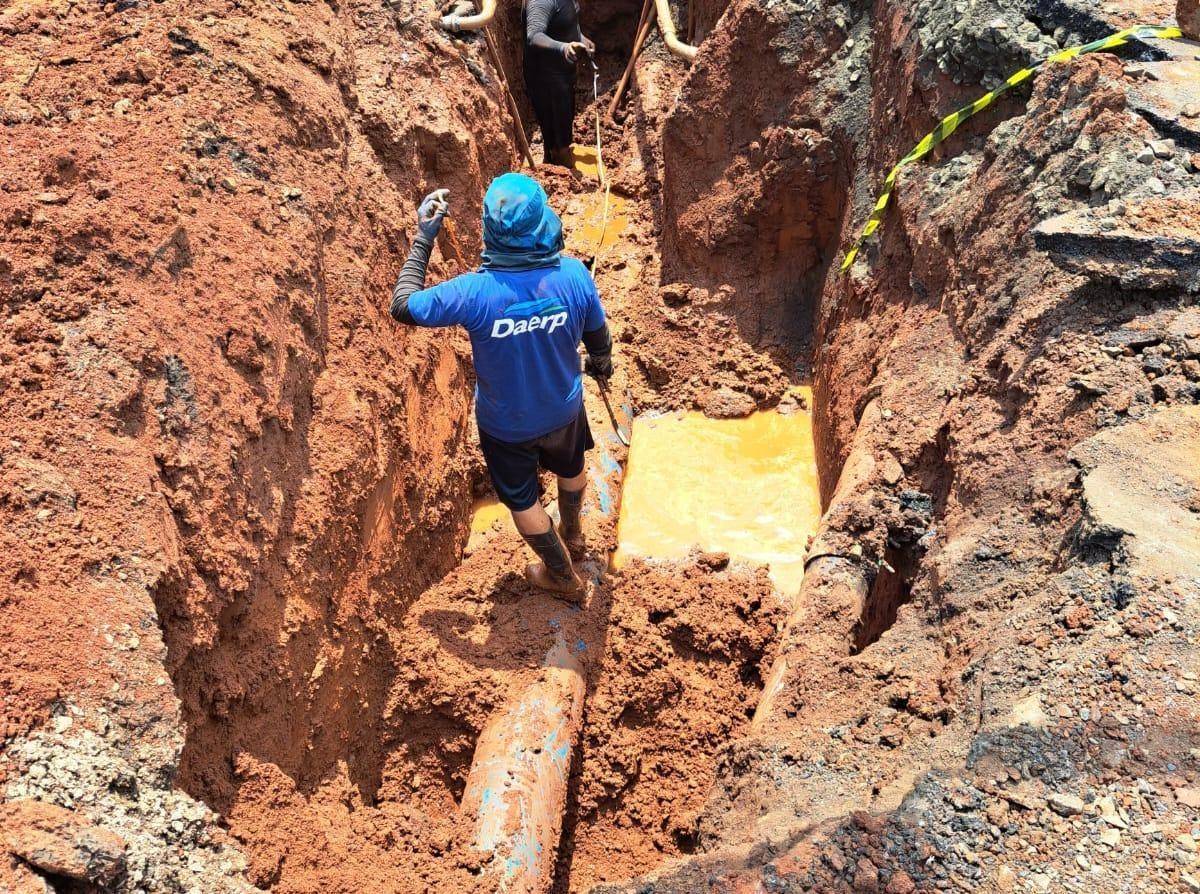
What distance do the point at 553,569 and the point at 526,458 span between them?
22.7 inches

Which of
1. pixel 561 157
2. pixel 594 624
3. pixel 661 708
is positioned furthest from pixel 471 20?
pixel 661 708

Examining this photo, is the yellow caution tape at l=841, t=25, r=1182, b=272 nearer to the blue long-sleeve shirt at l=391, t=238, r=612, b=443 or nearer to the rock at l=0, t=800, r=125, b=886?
the blue long-sleeve shirt at l=391, t=238, r=612, b=443

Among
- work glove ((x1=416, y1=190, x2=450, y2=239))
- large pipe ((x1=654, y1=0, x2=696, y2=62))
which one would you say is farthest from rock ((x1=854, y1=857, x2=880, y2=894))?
large pipe ((x1=654, y1=0, x2=696, y2=62))

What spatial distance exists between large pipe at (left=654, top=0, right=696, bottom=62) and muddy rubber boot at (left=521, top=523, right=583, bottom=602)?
4.34m

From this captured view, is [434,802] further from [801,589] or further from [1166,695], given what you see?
[1166,695]

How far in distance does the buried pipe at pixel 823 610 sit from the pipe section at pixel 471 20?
4.60m

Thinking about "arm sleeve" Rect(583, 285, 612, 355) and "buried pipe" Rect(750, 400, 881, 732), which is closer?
"buried pipe" Rect(750, 400, 881, 732)

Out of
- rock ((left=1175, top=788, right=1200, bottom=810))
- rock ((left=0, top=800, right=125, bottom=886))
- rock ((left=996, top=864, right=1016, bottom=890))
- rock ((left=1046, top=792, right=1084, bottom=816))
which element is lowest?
rock ((left=996, top=864, right=1016, bottom=890))

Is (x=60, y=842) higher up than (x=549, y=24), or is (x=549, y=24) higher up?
(x=549, y=24)

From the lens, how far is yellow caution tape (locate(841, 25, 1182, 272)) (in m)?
3.99

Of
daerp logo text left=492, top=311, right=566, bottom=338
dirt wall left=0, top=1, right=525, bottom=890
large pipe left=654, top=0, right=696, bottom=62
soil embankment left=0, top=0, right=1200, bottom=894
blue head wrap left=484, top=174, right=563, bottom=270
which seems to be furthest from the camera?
large pipe left=654, top=0, right=696, bottom=62

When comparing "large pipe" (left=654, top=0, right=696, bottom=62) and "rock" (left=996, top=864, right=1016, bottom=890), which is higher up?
"large pipe" (left=654, top=0, right=696, bottom=62)

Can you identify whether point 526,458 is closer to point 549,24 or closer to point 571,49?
point 571,49

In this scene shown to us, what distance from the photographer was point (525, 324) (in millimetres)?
3541
